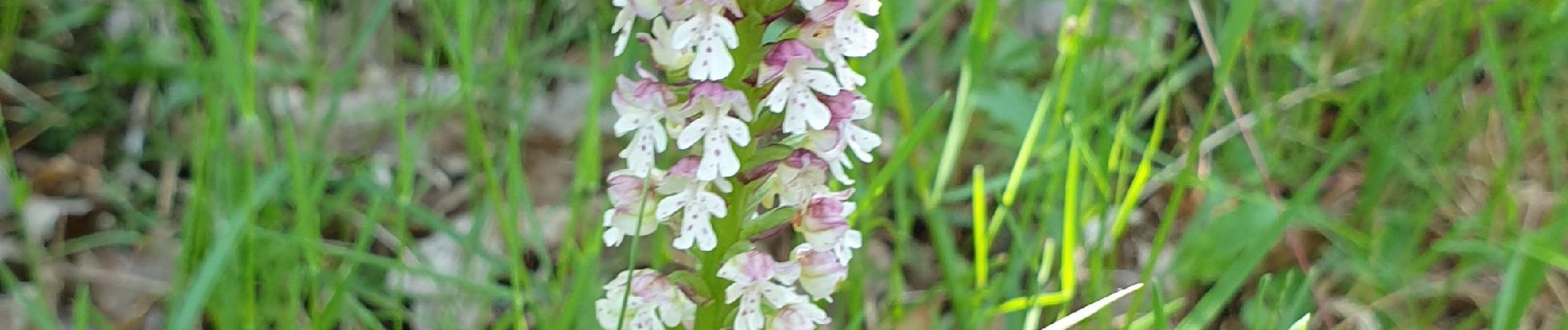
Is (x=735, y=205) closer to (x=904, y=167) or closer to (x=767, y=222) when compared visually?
(x=767, y=222)

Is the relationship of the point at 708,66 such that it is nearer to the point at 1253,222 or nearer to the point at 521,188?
the point at 521,188

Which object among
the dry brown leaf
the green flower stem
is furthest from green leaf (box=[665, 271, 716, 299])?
the dry brown leaf

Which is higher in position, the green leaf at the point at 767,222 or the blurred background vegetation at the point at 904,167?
the green leaf at the point at 767,222

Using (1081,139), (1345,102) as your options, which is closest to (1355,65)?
(1345,102)

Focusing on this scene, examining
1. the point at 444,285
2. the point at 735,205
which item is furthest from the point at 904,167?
the point at 735,205

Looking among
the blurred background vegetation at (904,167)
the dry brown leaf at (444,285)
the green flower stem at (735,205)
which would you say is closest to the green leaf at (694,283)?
the green flower stem at (735,205)

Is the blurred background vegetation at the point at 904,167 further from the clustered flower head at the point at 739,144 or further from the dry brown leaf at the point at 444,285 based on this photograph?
the clustered flower head at the point at 739,144
